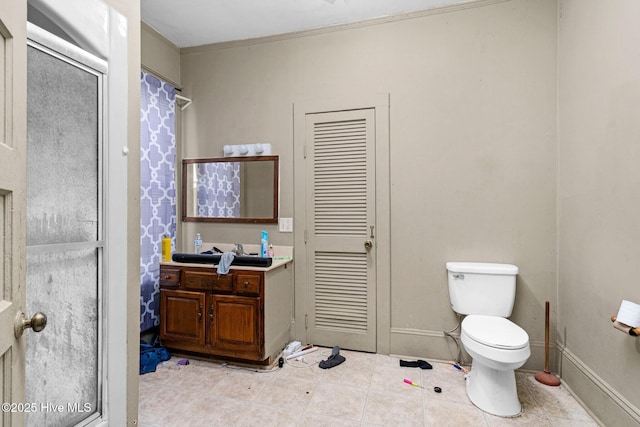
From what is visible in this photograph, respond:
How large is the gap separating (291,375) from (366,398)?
0.56 meters

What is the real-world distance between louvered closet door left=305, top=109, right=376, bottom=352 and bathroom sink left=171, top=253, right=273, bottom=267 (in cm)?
53

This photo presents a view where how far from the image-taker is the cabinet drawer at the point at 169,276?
2.53 m

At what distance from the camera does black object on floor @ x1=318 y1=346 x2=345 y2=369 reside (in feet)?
7.93

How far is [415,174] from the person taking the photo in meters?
2.59

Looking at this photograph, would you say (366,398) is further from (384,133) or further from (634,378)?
(384,133)

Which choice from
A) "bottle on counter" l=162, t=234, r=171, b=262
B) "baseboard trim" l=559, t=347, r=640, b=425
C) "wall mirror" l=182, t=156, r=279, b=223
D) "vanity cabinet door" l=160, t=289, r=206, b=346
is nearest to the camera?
"baseboard trim" l=559, t=347, r=640, b=425

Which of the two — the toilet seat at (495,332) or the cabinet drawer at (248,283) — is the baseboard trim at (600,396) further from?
the cabinet drawer at (248,283)

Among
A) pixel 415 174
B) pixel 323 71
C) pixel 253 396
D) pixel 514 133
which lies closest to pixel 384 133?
pixel 415 174

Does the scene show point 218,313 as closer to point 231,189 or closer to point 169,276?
point 169,276

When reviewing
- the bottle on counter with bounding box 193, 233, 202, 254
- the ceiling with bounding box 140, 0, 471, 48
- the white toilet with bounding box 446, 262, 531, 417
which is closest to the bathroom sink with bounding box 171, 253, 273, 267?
the bottle on counter with bounding box 193, 233, 202, 254

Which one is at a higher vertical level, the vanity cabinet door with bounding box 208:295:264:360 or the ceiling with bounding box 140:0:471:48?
the ceiling with bounding box 140:0:471:48

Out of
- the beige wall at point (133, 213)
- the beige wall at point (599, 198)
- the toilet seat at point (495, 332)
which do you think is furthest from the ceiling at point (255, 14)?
the toilet seat at point (495, 332)

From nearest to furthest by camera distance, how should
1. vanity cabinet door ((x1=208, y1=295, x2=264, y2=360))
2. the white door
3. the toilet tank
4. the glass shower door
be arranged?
the white door → the glass shower door → the toilet tank → vanity cabinet door ((x1=208, y1=295, x2=264, y2=360))

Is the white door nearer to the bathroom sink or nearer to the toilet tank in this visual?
the bathroom sink
